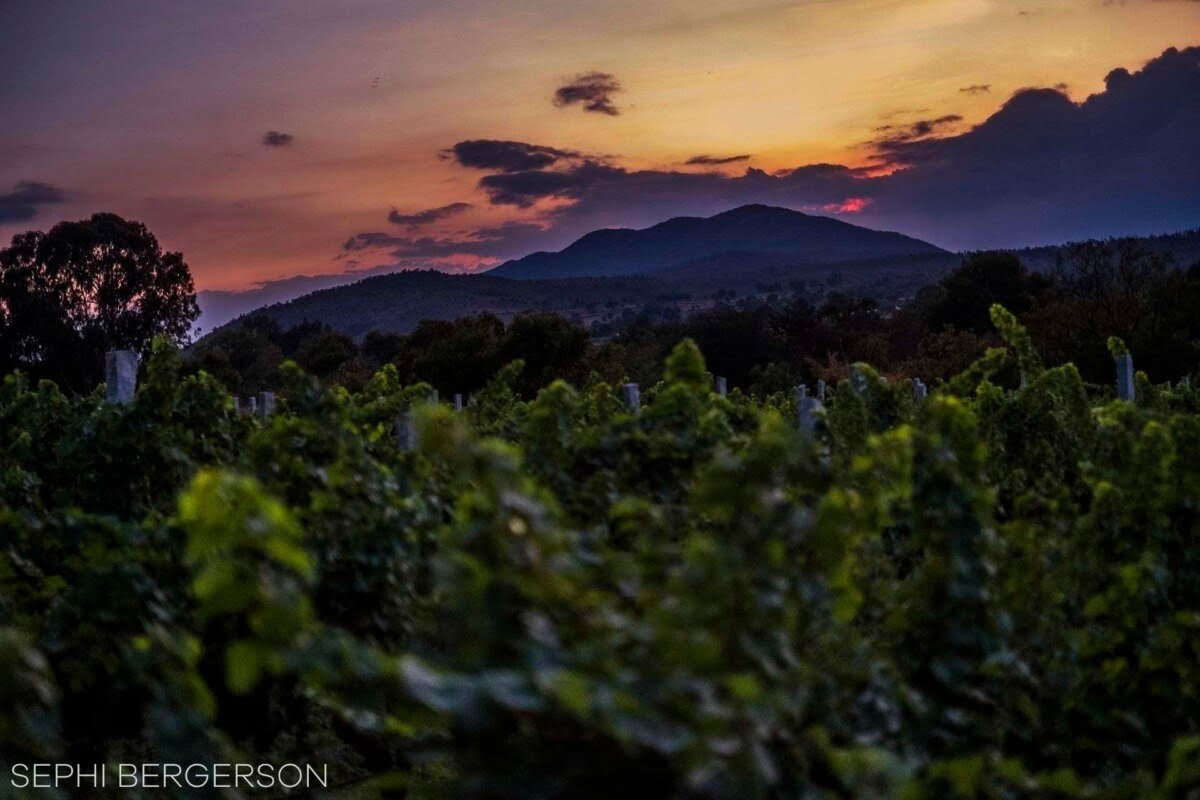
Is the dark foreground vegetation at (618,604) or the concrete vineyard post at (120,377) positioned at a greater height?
the concrete vineyard post at (120,377)

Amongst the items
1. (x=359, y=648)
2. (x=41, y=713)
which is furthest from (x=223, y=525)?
(x=41, y=713)

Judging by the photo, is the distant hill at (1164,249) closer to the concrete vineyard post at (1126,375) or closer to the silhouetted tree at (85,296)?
the silhouetted tree at (85,296)

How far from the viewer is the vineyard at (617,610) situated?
2.10 meters

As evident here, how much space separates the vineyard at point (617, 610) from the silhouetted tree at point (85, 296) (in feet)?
169

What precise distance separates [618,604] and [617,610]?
2cm

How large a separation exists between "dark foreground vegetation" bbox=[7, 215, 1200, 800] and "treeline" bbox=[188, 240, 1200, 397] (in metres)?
24.1

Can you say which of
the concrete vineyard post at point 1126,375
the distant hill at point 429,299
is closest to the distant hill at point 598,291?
the distant hill at point 429,299

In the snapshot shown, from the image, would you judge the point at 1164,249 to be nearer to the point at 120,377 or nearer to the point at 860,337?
the point at 860,337

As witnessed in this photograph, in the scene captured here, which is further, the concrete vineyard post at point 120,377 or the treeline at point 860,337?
the treeline at point 860,337

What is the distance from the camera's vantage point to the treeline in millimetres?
30141

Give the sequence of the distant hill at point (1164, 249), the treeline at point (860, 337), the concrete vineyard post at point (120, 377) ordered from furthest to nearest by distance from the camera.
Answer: the distant hill at point (1164, 249) < the treeline at point (860, 337) < the concrete vineyard post at point (120, 377)

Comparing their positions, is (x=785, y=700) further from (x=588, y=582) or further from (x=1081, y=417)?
(x=1081, y=417)

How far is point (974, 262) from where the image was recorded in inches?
1935

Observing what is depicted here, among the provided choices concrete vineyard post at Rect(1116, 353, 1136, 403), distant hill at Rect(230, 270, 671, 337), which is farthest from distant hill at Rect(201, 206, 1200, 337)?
concrete vineyard post at Rect(1116, 353, 1136, 403)
